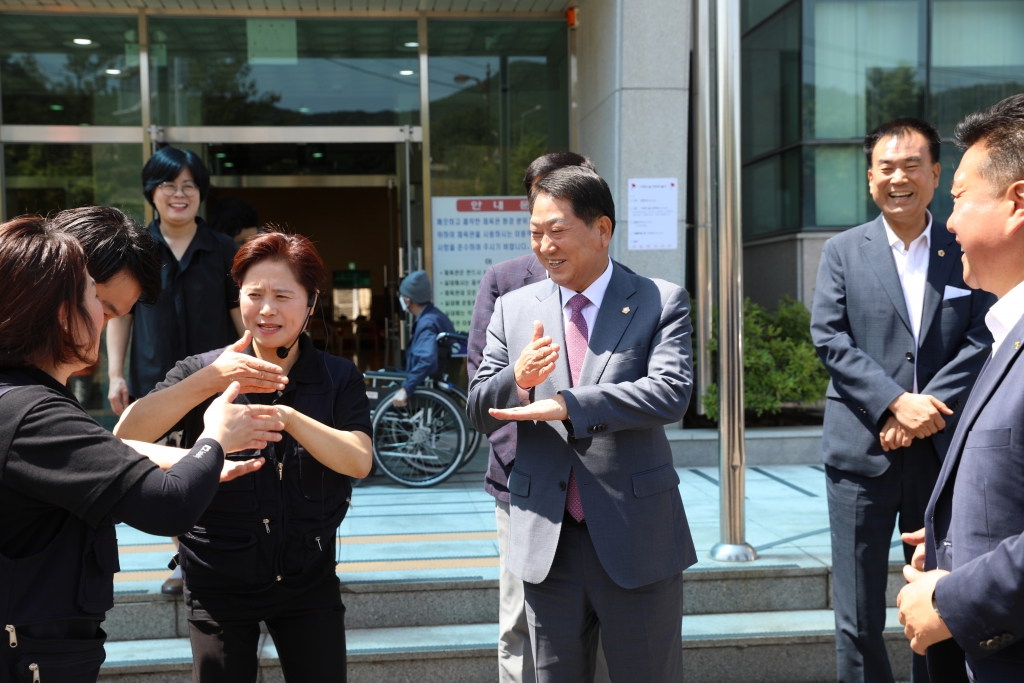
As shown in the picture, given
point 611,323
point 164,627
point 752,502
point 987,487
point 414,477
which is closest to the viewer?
point 987,487

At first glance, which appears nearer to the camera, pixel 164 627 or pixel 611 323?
pixel 611 323

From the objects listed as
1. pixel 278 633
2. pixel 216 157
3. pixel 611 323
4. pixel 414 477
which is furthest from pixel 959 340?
pixel 216 157

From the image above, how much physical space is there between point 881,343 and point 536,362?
1.50 metres

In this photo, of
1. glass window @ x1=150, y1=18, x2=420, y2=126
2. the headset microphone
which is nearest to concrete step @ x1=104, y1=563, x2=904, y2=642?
the headset microphone

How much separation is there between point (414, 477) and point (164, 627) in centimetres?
255

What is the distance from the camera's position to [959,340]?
286cm

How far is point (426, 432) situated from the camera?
236 inches

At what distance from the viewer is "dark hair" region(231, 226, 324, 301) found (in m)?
2.34

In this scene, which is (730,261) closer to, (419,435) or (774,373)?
(774,373)

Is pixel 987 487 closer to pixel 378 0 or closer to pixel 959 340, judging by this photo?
pixel 959 340

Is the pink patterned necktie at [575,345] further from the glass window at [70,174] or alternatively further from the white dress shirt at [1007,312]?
the glass window at [70,174]

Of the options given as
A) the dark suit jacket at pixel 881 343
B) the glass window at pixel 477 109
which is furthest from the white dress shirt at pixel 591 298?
the glass window at pixel 477 109

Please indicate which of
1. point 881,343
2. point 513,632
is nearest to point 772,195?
point 881,343

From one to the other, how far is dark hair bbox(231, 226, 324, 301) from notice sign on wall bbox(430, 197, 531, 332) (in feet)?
16.4
